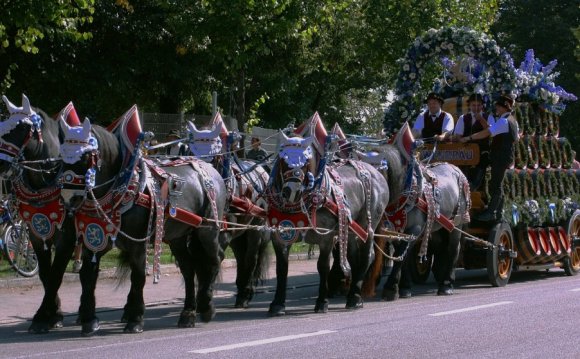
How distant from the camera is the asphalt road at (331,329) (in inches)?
341

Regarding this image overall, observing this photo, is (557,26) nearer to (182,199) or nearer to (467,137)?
(467,137)

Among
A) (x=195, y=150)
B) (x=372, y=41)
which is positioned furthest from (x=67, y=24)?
(x=372, y=41)

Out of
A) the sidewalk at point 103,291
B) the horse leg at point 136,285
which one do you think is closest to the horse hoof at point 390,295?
the sidewalk at point 103,291

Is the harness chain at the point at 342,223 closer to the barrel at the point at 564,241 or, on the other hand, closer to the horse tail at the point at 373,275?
the horse tail at the point at 373,275

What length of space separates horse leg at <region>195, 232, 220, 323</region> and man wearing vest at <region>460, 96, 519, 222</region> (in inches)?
198

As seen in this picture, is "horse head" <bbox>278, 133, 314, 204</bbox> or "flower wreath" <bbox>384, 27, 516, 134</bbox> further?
"flower wreath" <bbox>384, 27, 516, 134</bbox>

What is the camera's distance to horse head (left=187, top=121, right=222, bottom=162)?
1202 centimetres

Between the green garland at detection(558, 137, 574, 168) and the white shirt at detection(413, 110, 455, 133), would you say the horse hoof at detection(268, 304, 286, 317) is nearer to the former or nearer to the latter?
the white shirt at detection(413, 110, 455, 133)

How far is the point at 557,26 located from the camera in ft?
127

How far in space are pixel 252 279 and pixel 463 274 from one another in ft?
18.1

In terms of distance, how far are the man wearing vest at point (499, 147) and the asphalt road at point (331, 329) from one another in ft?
4.02

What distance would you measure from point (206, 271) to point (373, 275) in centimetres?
302

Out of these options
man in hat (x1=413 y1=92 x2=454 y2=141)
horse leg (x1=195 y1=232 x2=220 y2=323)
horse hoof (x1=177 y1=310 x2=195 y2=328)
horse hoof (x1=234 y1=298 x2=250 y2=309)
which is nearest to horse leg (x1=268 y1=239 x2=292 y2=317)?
horse leg (x1=195 y1=232 x2=220 y2=323)

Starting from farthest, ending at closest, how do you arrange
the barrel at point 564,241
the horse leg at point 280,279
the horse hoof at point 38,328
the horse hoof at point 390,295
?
the barrel at point 564,241
the horse hoof at point 390,295
the horse leg at point 280,279
the horse hoof at point 38,328
